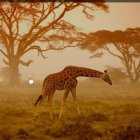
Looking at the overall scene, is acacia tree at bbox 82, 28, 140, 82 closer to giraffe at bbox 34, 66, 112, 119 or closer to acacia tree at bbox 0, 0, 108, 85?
acacia tree at bbox 0, 0, 108, 85

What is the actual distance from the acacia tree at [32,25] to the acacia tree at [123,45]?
1.62 meters

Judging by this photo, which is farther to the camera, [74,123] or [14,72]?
[14,72]

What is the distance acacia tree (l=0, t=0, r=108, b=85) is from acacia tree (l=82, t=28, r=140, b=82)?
5.33 feet

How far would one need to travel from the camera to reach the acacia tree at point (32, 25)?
12078 millimetres

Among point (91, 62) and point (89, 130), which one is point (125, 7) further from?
point (89, 130)

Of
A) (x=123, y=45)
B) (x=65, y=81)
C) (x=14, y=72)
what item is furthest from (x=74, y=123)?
(x=123, y=45)

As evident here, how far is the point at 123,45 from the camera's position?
15602 millimetres

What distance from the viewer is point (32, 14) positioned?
12.3 metres

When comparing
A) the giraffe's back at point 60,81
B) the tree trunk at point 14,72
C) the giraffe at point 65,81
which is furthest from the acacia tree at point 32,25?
the giraffe's back at point 60,81

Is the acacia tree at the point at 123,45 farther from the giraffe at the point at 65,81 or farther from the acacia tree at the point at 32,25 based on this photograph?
the giraffe at the point at 65,81

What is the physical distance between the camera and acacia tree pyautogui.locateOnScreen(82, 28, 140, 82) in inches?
579

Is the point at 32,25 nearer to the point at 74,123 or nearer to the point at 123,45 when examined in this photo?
the point at 123,45

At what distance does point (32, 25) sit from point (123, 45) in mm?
4674

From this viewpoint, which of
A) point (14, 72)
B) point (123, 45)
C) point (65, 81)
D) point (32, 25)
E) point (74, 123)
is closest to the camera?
point (74, 123)
